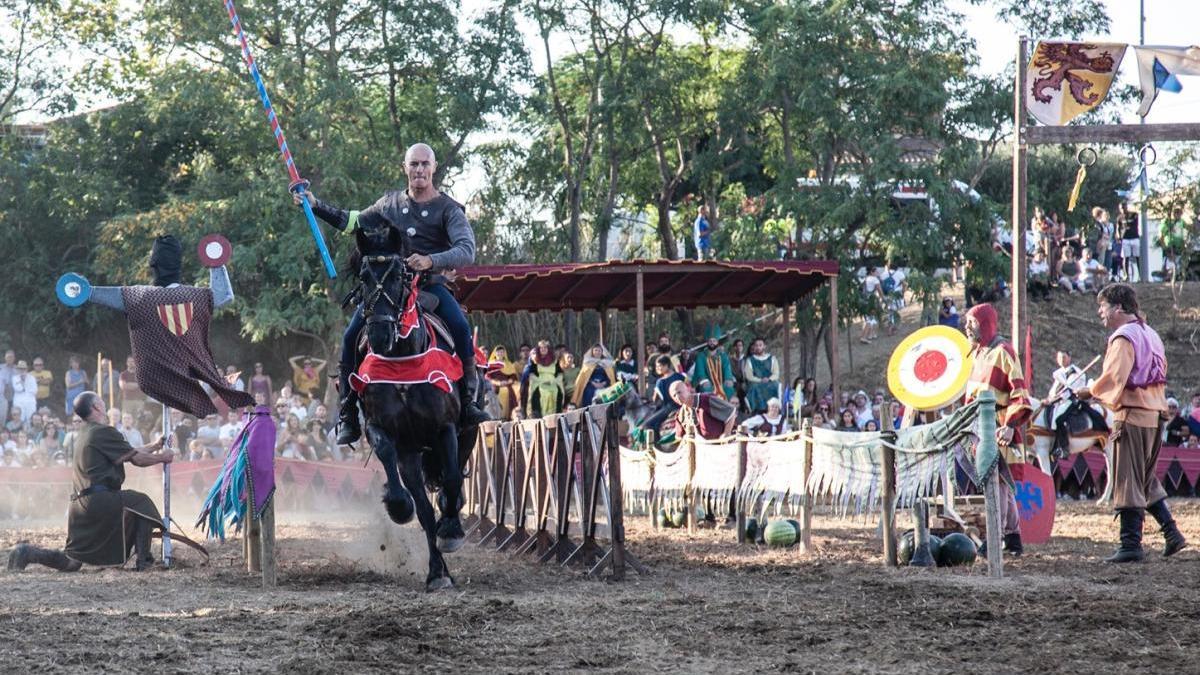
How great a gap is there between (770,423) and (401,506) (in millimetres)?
9754

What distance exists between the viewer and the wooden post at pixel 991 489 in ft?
32.1

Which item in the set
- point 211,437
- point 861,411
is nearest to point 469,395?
point 861,411

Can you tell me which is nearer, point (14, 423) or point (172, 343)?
point (172, 343)

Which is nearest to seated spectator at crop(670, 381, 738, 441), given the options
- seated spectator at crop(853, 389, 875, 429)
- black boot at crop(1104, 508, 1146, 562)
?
seated spectator at crop(853, 389, 875, 429)

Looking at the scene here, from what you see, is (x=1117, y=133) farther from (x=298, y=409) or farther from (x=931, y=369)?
(x=298, y=409)

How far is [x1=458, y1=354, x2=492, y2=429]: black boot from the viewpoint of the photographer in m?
10.4

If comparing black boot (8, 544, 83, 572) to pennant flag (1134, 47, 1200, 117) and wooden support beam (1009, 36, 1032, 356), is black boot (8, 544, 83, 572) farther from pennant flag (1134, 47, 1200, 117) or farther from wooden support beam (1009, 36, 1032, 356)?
pennant flag (1134, 47, 1200, 117)

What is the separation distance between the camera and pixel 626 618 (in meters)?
8.03

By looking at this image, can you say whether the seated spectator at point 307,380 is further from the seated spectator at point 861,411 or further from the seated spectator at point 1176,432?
the seated spectator at point 1176,432

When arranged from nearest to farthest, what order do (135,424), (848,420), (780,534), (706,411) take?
(780,534) → (706,411) → (848,420) → (135,424)

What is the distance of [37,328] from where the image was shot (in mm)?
33562

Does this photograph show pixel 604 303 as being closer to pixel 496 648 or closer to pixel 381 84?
pixel 381 84

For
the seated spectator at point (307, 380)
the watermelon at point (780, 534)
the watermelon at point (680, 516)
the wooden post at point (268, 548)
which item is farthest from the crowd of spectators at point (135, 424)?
the wooden post at point (268, 548)

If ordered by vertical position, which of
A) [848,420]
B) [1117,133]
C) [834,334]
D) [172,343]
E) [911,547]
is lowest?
[911,547]
